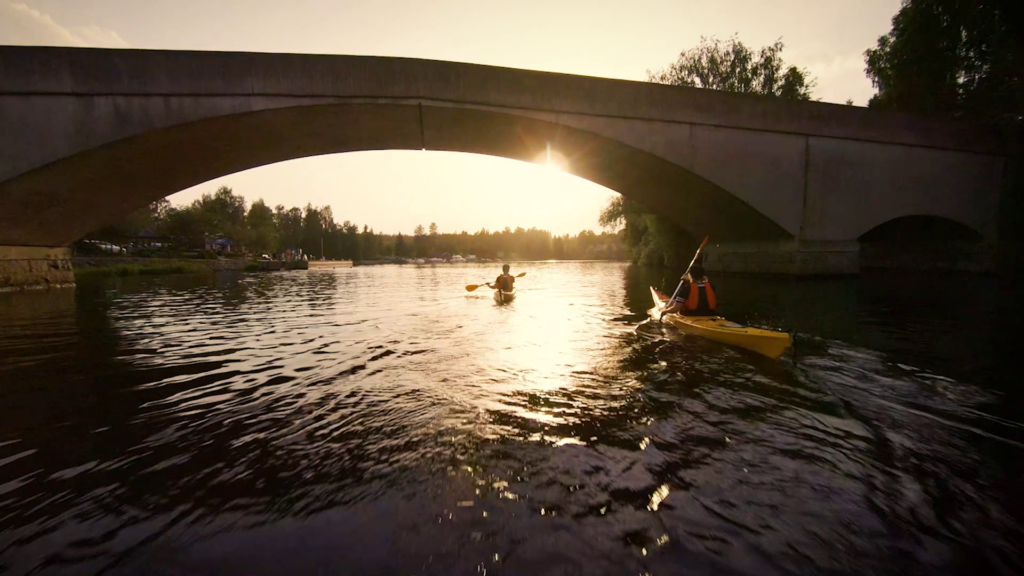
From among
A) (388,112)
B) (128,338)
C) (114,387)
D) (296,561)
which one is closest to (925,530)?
(296,561)

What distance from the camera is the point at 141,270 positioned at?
31625mm

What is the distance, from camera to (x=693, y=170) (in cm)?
1617

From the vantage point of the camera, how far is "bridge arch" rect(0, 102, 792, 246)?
1294cm

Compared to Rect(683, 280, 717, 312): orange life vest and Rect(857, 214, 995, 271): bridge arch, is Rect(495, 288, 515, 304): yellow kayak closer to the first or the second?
Rect(683, 280, 717, 312): orange life vest

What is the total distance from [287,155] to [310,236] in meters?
85.9

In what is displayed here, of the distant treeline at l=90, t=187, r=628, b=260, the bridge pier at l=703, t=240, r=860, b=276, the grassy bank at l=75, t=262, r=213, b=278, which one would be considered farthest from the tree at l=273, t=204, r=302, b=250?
the bridge pier at l=703, t=240, r=860, b=276

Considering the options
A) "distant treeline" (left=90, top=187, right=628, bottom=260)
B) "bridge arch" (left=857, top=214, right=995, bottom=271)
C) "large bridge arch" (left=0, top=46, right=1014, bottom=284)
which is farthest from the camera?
"distant treeline" (left=90, top=187, right=628, bottom=260)

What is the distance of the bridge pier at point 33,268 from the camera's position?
15703 millimetres

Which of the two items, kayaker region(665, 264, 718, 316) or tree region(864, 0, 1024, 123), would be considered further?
tree region(864, 0, 1024, 123)

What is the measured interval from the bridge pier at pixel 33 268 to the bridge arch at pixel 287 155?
57cm

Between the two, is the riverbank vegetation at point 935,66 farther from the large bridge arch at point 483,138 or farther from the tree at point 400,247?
the tree at point 400,247

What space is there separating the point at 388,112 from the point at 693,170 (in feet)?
37.7

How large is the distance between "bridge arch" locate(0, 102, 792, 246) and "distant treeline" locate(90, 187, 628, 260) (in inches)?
1565

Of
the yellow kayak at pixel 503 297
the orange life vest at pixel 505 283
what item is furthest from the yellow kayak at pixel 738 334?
the orange life vest at pixel 505 283
